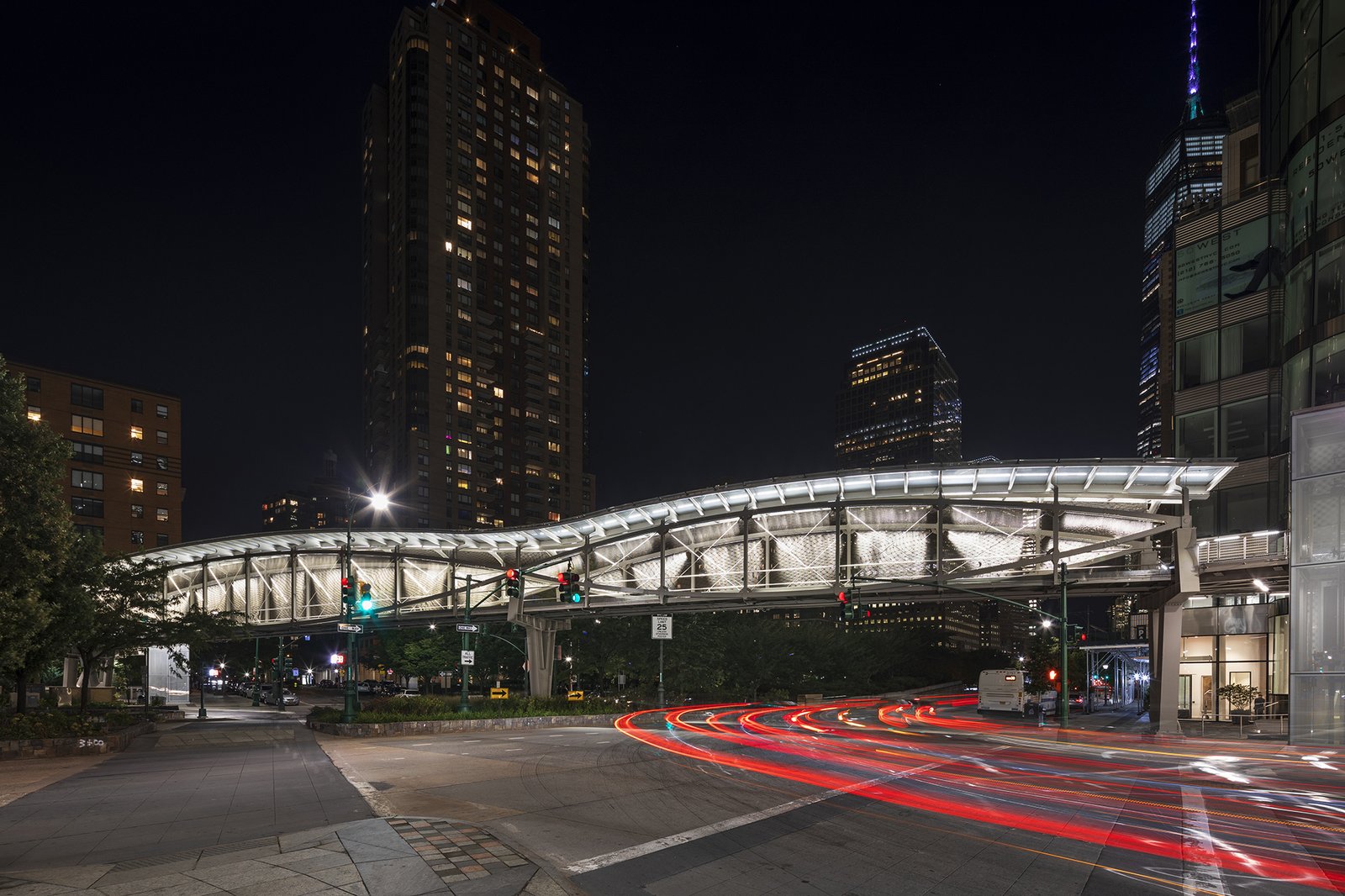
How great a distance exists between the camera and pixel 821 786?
1733cm

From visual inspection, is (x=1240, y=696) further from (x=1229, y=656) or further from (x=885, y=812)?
(x=885, y=812)

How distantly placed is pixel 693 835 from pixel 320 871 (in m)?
5.23

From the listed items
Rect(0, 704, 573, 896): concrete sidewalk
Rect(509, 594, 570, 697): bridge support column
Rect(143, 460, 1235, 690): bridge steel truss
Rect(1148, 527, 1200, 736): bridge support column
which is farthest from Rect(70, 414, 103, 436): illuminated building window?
Rect(1148, 527, 1200, 736): bridge support column

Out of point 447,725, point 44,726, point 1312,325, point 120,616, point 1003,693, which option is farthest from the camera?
point 1003,693

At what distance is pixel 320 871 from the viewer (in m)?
9.34

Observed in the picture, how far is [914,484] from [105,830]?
36692 millimetres

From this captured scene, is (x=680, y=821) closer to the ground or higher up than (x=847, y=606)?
closer to the ground

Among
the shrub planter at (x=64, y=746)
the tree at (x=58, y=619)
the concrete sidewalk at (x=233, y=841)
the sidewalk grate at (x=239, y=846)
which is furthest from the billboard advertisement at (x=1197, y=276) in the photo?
the shrub planter at (x=64, y=746)

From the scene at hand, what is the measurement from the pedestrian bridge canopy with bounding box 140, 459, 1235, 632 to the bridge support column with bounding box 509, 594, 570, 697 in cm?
134

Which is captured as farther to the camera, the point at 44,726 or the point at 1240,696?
the point at 1240,696

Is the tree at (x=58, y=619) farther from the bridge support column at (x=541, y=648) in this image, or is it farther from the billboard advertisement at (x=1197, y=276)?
the billboard advertisement at (x=1197, y=276)

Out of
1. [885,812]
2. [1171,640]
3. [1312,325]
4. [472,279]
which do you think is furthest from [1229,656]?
[472,279]

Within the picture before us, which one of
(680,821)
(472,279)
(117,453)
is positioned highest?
(472,279)

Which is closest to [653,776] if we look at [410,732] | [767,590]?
[410,732]
